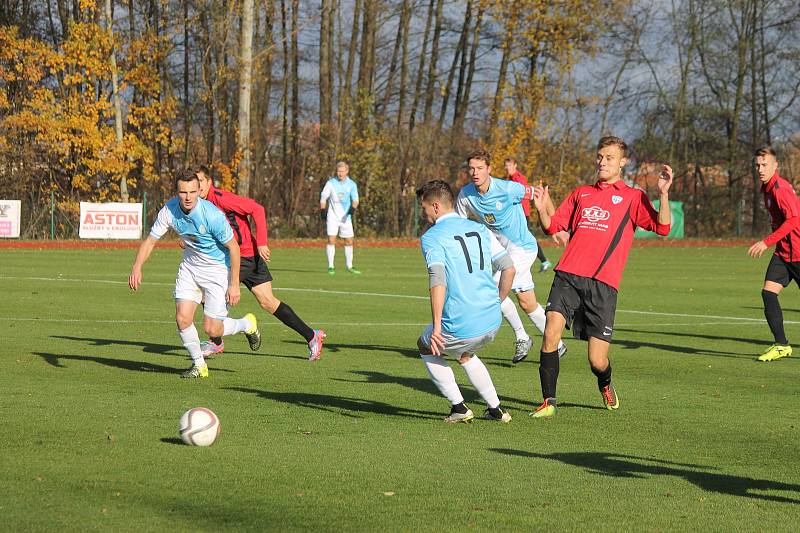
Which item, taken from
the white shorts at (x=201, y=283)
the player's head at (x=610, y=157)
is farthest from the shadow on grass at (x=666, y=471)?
the white shorts at (x=201, y=283)

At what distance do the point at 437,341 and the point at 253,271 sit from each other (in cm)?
446

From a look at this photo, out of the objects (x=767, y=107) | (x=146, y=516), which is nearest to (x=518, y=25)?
(x=767, y=107)

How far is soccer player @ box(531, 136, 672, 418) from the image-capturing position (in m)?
8.23

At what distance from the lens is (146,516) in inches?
207

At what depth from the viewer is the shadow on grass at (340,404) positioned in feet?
26.9

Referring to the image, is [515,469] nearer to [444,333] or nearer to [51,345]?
[444,333]

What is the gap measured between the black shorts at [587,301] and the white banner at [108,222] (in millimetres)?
30216

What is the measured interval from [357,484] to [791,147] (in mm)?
49535

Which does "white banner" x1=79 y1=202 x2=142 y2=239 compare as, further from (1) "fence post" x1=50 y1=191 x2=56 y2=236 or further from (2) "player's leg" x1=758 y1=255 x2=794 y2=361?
(2) "player's leg" x1=758 y1=255 x2=794 y2=361

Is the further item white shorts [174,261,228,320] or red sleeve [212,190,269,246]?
red sleeve [212,190,269,246]

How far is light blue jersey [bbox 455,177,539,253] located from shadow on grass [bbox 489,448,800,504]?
4732 mm

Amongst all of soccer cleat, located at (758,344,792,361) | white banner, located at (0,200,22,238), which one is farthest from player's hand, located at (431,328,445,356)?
white banner, located at (0,200,22,238)

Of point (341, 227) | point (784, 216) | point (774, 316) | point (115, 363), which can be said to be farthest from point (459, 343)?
point (341, 227)

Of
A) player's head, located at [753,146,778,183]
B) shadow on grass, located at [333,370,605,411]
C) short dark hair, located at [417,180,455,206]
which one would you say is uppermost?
player's head, located at [753,146,778,183]
